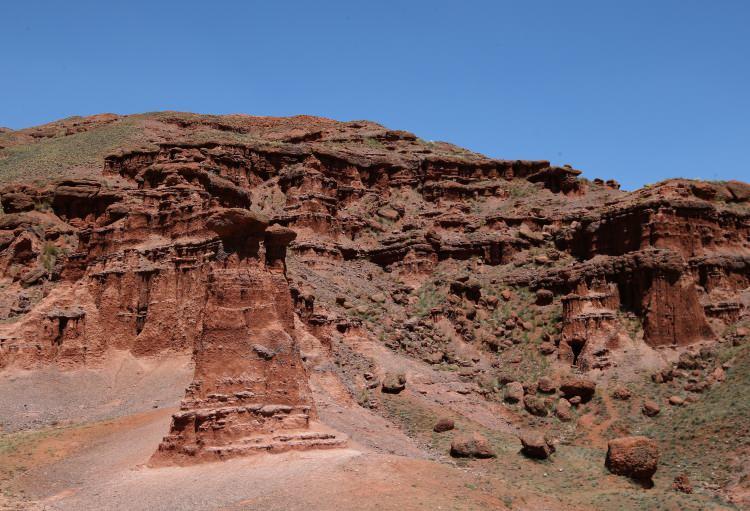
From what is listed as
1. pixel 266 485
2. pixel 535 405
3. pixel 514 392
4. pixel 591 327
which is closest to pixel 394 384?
pixel 514 392

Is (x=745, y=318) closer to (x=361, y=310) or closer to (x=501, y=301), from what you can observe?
(x=501, y=301)

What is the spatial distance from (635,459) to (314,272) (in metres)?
28.9

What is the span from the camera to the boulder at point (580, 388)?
37.0 meters

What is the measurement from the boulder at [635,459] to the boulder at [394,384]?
11.1 m

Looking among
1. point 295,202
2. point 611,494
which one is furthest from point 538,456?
point 295,202


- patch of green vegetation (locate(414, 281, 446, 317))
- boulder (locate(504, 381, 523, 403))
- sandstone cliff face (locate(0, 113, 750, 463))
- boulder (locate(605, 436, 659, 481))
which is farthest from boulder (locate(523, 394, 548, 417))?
patch of green vegetation (locate(414, 281, 446, 317))

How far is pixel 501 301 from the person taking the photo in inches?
1895

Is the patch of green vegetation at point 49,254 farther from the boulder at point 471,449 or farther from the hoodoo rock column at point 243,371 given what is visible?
the boulder at point 471,449

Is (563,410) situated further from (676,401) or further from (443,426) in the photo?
(443,426)

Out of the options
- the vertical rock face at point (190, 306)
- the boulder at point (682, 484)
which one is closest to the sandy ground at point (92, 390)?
the vertical rock face at point (190, 306)

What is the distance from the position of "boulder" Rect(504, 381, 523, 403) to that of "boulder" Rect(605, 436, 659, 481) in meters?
10.5

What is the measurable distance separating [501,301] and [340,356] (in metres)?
15.3

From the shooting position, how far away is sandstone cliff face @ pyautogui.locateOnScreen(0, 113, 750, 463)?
2242 centimetres

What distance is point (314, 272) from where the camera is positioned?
169ft
